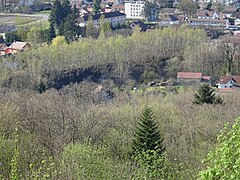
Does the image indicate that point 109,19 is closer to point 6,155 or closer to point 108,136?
point 108,136

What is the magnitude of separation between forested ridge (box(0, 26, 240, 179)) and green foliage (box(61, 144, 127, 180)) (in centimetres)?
1

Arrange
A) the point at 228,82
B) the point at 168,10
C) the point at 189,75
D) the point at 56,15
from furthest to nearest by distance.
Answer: the point at 168,10 < the point at 56,15 < the point at 189,75 < the point at 228,82

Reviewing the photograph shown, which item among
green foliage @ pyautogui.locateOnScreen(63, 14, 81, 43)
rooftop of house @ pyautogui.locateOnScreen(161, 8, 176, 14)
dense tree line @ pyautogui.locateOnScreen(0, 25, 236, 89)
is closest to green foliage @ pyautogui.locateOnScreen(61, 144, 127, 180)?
dense tree line @ pyautogui.locateOnScreen(0, 25, 236, 89)

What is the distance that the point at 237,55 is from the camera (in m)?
23.0

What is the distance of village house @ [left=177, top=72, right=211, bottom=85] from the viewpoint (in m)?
20.9

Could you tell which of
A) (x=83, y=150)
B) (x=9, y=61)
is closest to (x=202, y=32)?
(x=9, y=61)

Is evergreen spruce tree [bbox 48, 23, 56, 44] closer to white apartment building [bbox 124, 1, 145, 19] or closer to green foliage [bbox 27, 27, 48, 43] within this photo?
green foliage [bbox 27, 27, 48, 43]

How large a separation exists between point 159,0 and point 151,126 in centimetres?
3139

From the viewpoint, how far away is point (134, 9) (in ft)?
121

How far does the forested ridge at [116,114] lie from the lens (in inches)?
260

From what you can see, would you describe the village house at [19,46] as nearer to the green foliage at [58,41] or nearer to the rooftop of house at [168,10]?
the green foliage at [58,41]

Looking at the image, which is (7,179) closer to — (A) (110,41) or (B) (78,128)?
(B) (78,128)

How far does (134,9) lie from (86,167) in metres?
31.6

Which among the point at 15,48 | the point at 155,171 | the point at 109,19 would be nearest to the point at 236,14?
the point at 109,19
